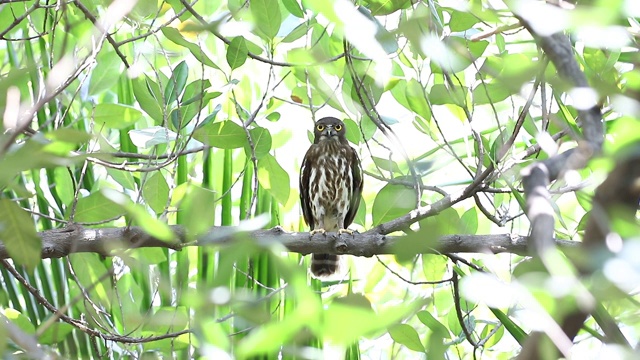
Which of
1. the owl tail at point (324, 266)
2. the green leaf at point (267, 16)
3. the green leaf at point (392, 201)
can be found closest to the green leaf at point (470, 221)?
the green leaf at point (392, 201)

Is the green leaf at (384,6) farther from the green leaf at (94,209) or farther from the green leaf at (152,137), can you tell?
the green leaf at (94,209)

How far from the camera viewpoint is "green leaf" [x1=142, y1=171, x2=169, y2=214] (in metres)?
3.04

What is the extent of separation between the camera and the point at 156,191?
305 centimetres

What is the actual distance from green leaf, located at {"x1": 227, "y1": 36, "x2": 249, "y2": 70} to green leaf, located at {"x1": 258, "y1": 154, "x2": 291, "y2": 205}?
0.48m

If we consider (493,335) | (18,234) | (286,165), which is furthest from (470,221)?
(286,165)

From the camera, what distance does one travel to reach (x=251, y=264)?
3531mm

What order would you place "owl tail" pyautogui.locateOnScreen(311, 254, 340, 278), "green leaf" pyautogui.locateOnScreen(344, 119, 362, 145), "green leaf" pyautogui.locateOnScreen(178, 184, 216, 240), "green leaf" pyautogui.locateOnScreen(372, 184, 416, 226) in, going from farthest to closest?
"owl tail" pyautogui.locateOnScreen(311, 254, 340, 278) < "green leaf" pyautogui.locateOnScreen(344, 119, 362, 145) < "green leaf" pyautogui.locateOnScreen(372, 184, 416, 226) < "green leaf" pyautogui.locateOnScreen(178, 184, 216, 240)

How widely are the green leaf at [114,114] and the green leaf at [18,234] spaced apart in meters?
1.79

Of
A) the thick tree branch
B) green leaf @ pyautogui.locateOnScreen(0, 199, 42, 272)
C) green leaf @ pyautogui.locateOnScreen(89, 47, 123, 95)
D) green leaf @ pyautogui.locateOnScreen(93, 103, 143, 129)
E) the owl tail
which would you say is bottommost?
green leaf @ pyautogui.locateOnScreen(0, 199, 42, 272)

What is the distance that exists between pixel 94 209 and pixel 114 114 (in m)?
0.46

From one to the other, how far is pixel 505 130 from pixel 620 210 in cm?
238

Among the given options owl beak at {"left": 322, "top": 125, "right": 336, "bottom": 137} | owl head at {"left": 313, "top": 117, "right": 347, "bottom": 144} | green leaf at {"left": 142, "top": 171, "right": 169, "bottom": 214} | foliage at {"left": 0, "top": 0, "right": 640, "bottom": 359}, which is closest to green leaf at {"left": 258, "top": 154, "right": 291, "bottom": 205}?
foliage at {"left": 0, "top": 0, "right": 640, "bottom": 359}

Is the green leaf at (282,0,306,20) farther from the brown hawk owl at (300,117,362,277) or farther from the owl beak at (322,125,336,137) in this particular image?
the owl beak at (322,125,336,137)

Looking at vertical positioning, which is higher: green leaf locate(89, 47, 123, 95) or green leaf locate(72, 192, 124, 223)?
green leaf locate(89, 47, 123, 95)
